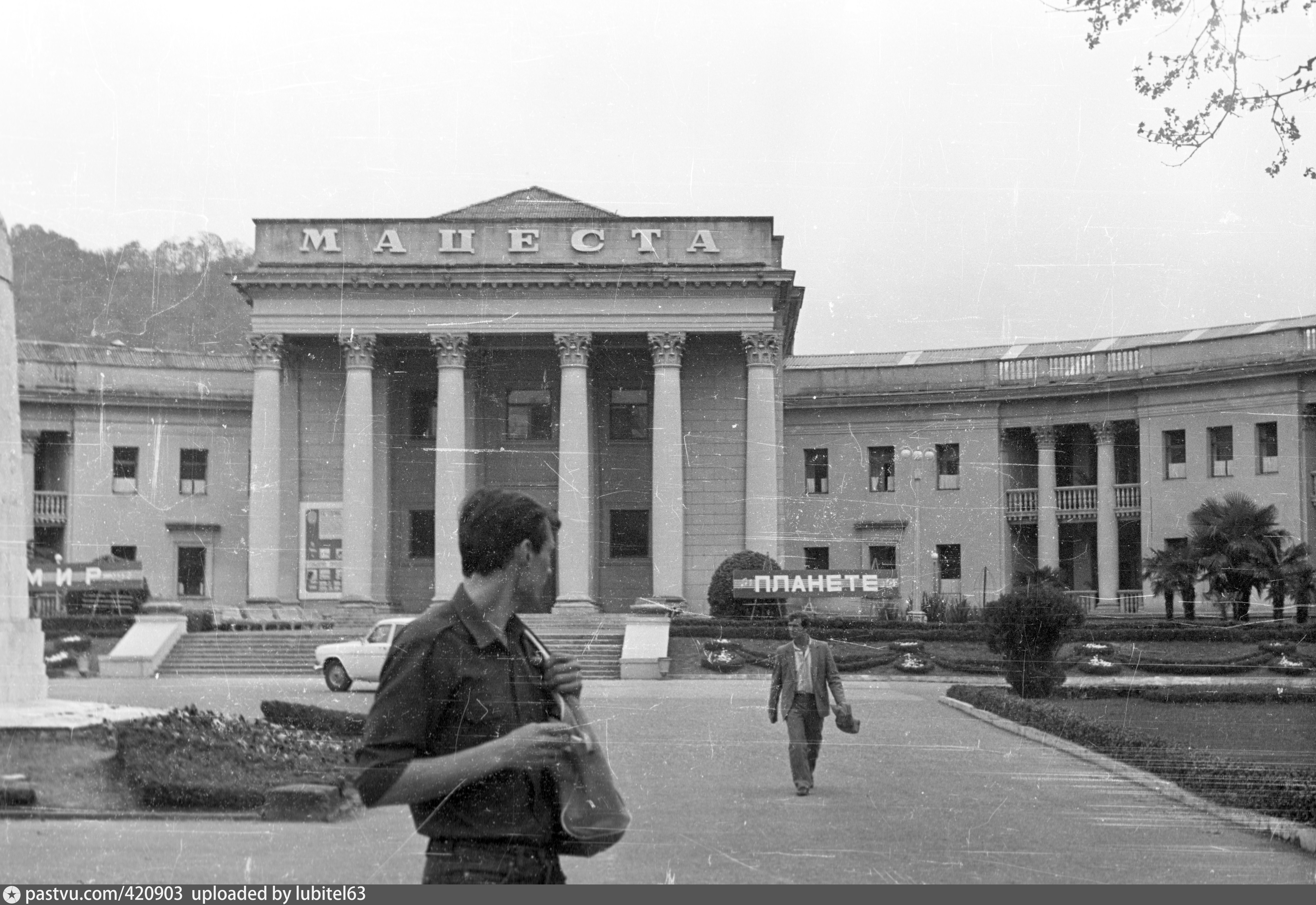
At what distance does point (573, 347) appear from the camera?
1432 inches

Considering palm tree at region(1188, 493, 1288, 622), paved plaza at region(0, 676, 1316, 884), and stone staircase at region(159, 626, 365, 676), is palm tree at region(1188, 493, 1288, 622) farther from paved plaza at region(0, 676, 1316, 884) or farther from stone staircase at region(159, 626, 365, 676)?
stone staircase at region(159, 626, 365, 676)

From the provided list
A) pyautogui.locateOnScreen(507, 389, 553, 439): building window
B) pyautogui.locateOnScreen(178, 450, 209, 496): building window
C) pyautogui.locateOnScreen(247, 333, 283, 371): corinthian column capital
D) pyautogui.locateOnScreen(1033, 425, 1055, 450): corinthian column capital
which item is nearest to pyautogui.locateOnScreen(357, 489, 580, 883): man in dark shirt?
pyautogui.locateOnScreen(507, 389, 553, 439): building window

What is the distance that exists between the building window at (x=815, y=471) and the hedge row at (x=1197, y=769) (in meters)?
30.6

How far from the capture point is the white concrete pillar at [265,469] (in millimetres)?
34406

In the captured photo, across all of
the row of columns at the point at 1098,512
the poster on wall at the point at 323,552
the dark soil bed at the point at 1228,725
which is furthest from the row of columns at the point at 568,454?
the dark soil bed at the point at 1228,725

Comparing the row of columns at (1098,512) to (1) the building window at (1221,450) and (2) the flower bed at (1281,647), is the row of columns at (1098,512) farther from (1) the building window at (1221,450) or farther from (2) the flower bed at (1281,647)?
(2) the flower bed at (1281,647)

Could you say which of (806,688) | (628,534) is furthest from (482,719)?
(628,534)

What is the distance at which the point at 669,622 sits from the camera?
84.5 feet

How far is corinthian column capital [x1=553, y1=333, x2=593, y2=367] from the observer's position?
36.2 meters

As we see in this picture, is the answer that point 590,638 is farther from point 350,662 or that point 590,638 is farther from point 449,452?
point 350,662

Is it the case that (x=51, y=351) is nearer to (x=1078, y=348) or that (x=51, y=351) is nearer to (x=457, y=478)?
(x=457, y=478)

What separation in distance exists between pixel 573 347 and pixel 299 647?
14.9 metres

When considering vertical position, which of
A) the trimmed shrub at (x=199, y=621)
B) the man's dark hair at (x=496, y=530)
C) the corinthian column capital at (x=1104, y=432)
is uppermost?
the corinthian column capital at (x=1104, y=432)

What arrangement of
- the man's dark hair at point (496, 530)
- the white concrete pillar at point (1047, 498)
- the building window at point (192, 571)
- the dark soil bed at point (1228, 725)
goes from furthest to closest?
the white concrete pillar at point (1047, 498)
the building window at point (192, 571)
the dark soil bed at point (1228, 725)
the man's dark hair at point (496, 530)
